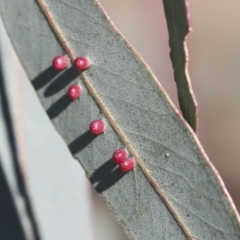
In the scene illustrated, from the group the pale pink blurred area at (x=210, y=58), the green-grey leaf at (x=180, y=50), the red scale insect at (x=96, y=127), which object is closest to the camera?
the green-grey leaf at (x=180, y=50)

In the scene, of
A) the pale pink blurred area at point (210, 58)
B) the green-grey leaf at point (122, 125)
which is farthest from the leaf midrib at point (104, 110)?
the pale pink blurred area at point (210, 58)

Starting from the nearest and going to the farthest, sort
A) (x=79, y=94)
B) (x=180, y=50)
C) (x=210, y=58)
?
(x=180, y=50)
(x=79, y=94)
(x=210, y=58)

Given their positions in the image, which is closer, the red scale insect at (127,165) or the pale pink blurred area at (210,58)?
the red scale insect at (127,165)

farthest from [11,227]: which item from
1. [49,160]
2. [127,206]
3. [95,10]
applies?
[95,10]

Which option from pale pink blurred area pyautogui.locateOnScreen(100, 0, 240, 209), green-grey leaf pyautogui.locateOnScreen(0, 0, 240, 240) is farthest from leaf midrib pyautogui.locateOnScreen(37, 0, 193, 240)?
pale pink blurred area pyautogui.locateOnScreen(100, 0, 240, 209)

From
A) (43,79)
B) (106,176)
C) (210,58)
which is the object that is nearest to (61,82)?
(43,79)

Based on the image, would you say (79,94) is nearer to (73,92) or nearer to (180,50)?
(73,92)

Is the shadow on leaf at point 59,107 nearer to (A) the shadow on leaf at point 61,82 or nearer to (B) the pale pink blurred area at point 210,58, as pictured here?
(A) the shadow on leaf at point 61,82
